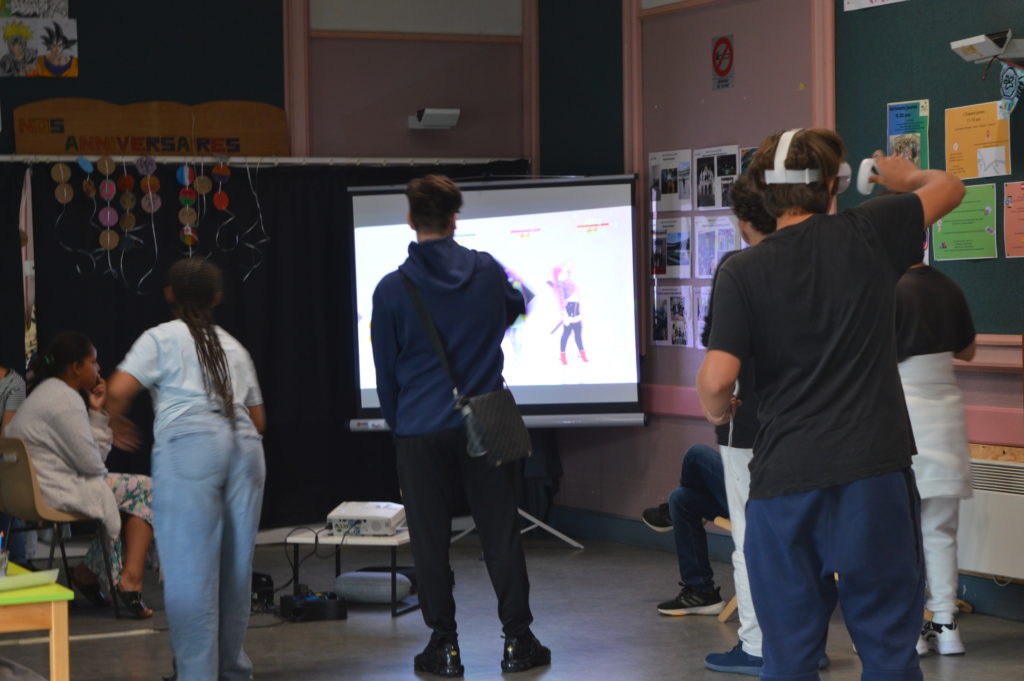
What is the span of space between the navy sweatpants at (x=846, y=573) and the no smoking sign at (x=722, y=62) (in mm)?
3990

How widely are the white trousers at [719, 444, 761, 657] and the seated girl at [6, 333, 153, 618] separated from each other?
2.39 m

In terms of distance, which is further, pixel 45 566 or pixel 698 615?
pixel 45 566

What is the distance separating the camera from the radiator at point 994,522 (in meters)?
4.61

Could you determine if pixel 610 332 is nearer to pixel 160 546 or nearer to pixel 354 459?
pixel 354 459

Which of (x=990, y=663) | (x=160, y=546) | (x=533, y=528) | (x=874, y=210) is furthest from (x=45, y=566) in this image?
(x=874, y=210)

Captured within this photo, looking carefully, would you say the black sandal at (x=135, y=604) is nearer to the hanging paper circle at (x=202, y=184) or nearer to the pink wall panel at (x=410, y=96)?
the hanging paper circle at (x=202, y=184)

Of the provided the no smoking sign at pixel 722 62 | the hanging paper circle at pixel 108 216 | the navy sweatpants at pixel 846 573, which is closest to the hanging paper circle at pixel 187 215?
the hanging paper circle at pixel 108 216

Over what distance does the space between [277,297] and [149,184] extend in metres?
0.87

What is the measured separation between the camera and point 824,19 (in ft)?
18.1

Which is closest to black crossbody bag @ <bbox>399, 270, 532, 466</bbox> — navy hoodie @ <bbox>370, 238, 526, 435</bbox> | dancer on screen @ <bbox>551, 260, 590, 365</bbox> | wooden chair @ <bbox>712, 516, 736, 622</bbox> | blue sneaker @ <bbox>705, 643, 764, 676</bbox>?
navy hoodie @ <bbox>370, 238, 526, 435</bbox>

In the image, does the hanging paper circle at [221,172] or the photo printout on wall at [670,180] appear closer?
the photo printout on wall at [670,180]

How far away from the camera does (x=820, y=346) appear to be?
231cm

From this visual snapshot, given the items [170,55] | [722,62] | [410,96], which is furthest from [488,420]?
[170,55]

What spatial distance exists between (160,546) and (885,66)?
3.50 meters
